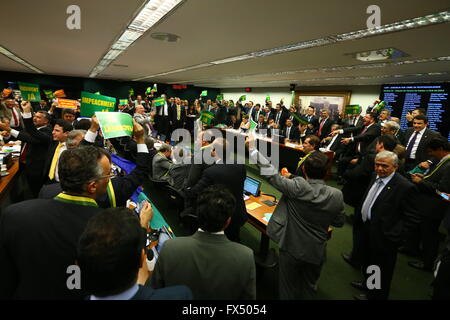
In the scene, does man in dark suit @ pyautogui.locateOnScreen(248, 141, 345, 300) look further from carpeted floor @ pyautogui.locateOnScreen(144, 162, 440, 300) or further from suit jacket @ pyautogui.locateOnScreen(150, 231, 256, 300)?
suit jacket @ pyautogui.locateOnScreen(150, 231, 256, 300)

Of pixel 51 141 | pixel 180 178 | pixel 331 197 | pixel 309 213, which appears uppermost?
pixel 51 141

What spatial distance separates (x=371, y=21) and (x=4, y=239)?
3864 mm

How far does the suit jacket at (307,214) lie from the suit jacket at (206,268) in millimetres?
840

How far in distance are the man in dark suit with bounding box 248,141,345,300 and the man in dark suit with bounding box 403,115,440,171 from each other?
305 cm

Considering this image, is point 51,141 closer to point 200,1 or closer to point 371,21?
point 200,1

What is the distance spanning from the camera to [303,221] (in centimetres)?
191

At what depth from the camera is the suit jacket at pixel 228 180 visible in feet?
7.72

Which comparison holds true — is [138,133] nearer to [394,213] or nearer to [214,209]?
[214,209]

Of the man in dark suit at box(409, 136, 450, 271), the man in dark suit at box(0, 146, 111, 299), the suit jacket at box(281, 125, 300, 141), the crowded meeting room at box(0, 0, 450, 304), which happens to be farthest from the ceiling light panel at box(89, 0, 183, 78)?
the suit jacket at box(281, 125, 300, 141)

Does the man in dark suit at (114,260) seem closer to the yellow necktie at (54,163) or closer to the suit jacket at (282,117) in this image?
the yellow necktie at (54,163)

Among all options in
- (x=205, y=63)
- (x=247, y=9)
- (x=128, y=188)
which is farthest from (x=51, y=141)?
(x=205, y=63)

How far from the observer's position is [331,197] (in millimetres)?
1834

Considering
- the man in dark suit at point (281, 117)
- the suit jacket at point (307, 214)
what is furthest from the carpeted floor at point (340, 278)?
the man in dark suit at point (281, 117)

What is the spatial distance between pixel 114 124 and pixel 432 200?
3.88 metres
